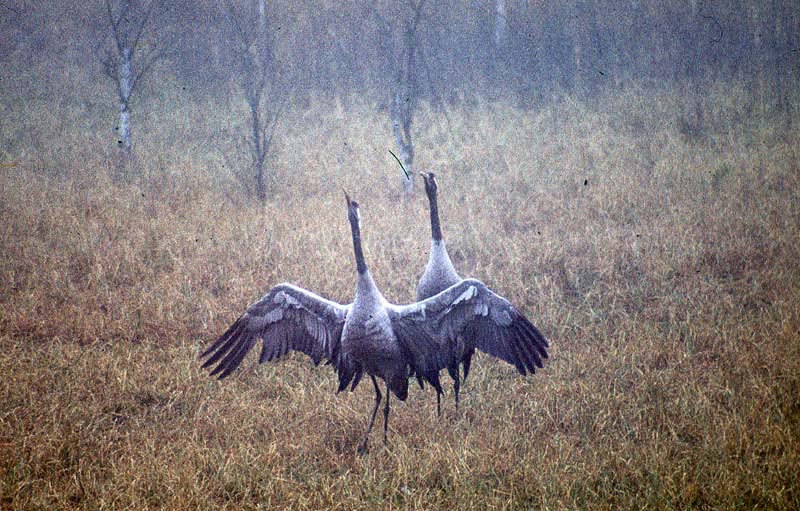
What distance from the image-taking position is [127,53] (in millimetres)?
11273

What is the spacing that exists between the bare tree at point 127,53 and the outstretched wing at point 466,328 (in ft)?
25.8

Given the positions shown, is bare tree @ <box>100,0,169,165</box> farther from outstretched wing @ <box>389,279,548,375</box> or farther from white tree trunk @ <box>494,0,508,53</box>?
outstretched wing @ <box>389,279,548,375</box>

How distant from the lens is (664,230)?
6.99 m

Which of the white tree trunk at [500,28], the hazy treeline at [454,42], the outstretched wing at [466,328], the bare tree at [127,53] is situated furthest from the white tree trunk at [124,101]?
the outstretched wing at [466,328]

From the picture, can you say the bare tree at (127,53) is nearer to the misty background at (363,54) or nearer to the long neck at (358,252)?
the misty background at (363,54)

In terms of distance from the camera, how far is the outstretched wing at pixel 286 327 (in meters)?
3.93

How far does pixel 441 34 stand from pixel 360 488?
1241 centimetres

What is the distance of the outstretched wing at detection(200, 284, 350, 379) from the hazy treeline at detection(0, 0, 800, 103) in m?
8.92

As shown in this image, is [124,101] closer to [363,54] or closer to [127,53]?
[127,53]

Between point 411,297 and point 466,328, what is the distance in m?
2.39

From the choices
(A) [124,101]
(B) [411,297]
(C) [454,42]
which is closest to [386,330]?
(B) [411,297]

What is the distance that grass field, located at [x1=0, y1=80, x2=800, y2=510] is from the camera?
3576mm

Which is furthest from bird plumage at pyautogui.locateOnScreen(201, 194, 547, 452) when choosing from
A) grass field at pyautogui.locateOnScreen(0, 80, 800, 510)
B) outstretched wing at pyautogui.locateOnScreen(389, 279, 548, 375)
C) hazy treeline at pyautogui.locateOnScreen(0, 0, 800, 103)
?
hazy treeline at pyautogui.locateOnScreen(0, 0, 800, 103)

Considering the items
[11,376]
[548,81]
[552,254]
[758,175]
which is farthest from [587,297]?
[548,81]
